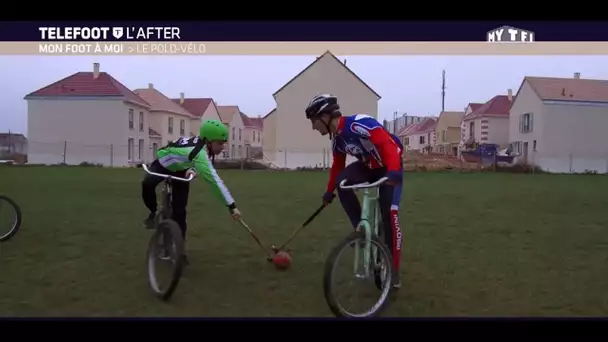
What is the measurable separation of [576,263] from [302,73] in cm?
228

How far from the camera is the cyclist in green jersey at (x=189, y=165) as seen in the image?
10.6ft

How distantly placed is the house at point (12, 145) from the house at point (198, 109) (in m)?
0.95

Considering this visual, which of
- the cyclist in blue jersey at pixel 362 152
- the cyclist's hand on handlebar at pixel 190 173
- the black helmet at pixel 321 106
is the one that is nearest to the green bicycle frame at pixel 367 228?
A: the cyclist in blue jersey at pixel 362 152

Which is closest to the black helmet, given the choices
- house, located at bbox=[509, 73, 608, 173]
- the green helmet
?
the green helmet

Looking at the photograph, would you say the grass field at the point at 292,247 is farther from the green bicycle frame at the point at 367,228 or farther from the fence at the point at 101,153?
the green bicycle frame at the point at 367,228

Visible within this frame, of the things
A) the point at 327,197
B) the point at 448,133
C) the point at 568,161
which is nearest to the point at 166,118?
the point at 327,197

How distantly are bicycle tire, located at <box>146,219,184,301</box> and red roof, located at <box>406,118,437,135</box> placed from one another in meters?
1.68

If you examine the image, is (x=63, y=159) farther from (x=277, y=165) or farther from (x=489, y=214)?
(x=489, y=214)

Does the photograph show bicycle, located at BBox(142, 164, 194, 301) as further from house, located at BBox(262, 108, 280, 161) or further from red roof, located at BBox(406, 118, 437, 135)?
red roof, located at BBox(406, 118, 437, 135)

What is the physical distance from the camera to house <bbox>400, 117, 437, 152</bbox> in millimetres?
3603

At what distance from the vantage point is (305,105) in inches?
143

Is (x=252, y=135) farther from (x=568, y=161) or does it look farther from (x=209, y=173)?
(x=568, y=161)

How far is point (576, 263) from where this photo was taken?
369cm
